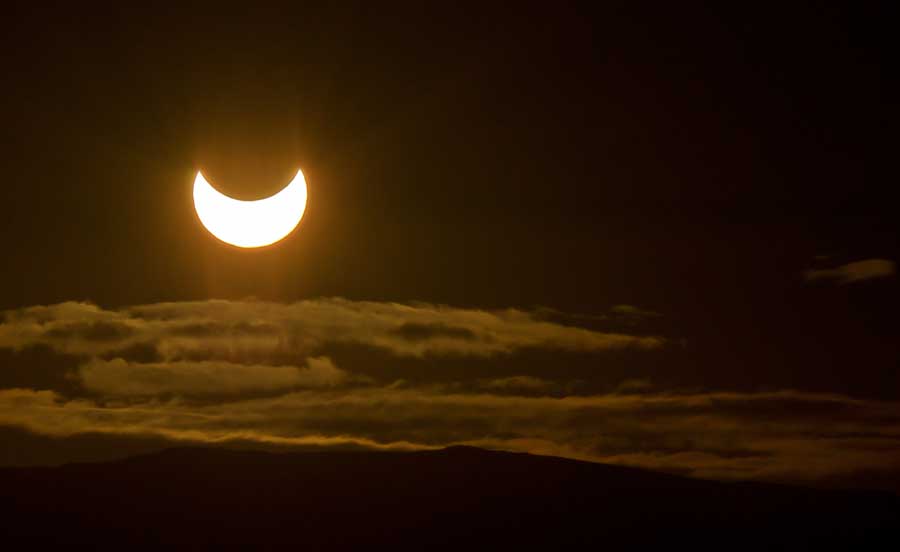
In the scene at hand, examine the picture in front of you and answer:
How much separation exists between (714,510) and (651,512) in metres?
3.89

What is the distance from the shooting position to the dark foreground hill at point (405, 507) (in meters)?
71.8

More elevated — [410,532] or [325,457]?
[325,457]

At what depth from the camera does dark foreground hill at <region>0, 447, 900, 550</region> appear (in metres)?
71.8

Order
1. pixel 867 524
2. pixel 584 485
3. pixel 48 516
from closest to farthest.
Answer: pixel 48 516 → pixel 867 524 → pixel 584 485

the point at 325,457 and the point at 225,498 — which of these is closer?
the point at 225,498

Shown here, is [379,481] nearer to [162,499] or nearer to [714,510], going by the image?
[162,499]

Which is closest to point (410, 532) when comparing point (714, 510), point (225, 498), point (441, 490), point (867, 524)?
point (441, 490)

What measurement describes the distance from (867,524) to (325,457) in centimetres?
3518

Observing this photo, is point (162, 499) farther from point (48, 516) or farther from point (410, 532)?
point (410, 532)

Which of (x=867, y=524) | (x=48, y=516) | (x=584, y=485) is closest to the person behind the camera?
(x=48, y=516)

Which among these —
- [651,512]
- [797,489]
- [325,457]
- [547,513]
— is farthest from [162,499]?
[797,489]

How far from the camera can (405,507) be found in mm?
76938

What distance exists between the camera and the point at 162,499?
76688 millimetres

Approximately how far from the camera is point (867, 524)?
76.4 metres
